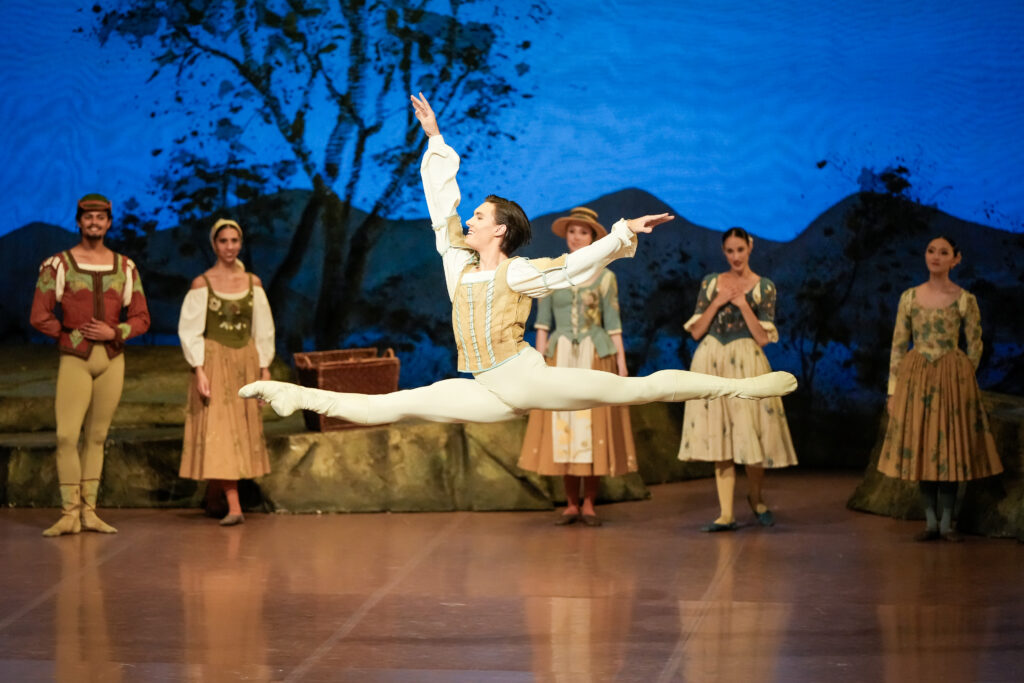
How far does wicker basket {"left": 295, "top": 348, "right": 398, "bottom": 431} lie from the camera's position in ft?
23.1

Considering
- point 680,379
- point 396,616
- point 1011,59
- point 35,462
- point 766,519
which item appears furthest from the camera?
point 1011,59

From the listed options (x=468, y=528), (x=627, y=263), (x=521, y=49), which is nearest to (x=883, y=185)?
(x=627, y=263)

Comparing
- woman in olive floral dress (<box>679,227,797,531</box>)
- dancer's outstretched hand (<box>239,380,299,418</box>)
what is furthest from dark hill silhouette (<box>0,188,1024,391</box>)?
dancer's outstretched hand (<box>239,380,299,418</box>)

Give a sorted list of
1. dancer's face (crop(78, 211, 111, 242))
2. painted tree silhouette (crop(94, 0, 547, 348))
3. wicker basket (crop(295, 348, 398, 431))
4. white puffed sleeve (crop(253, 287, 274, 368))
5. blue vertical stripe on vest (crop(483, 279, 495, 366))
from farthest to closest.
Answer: painted tree silhouette (crop(94, 0, 547, 348)), wicker basket (crop(295, 348, 398, 431)), white puffed sleeve (crop(253, 287, 274, 368)), dancer's face (crop(78, 211, 111, 242)), blue vertical stripe on vest (crop(483, 279, 495, 366))

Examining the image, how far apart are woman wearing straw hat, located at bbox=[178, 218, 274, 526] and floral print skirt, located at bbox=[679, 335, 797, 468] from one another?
2.21 metres

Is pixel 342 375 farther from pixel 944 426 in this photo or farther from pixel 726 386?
pixel 726 386

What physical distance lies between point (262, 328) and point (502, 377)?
3090 millimetres

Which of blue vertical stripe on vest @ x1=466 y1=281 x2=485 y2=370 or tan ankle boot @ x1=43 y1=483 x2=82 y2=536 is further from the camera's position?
tan ankle boot @ x1=43 y1=483 x2=82 y2=536

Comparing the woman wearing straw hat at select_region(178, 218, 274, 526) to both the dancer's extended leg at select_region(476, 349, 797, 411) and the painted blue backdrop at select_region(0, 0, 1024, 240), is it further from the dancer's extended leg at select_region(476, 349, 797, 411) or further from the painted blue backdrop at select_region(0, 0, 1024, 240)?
the dancer's extended leg at select_region(476, 349, 797, 411)

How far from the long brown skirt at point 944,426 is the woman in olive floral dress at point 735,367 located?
582 millimetres

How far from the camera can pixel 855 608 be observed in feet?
16.9

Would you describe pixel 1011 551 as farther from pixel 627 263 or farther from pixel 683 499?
pixel 627 263

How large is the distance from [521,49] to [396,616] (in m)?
4.53

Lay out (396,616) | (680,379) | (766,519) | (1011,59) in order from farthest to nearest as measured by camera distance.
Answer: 1. (1011,59)
2. (766,519)
3. (396,616)
4. (680,379)
